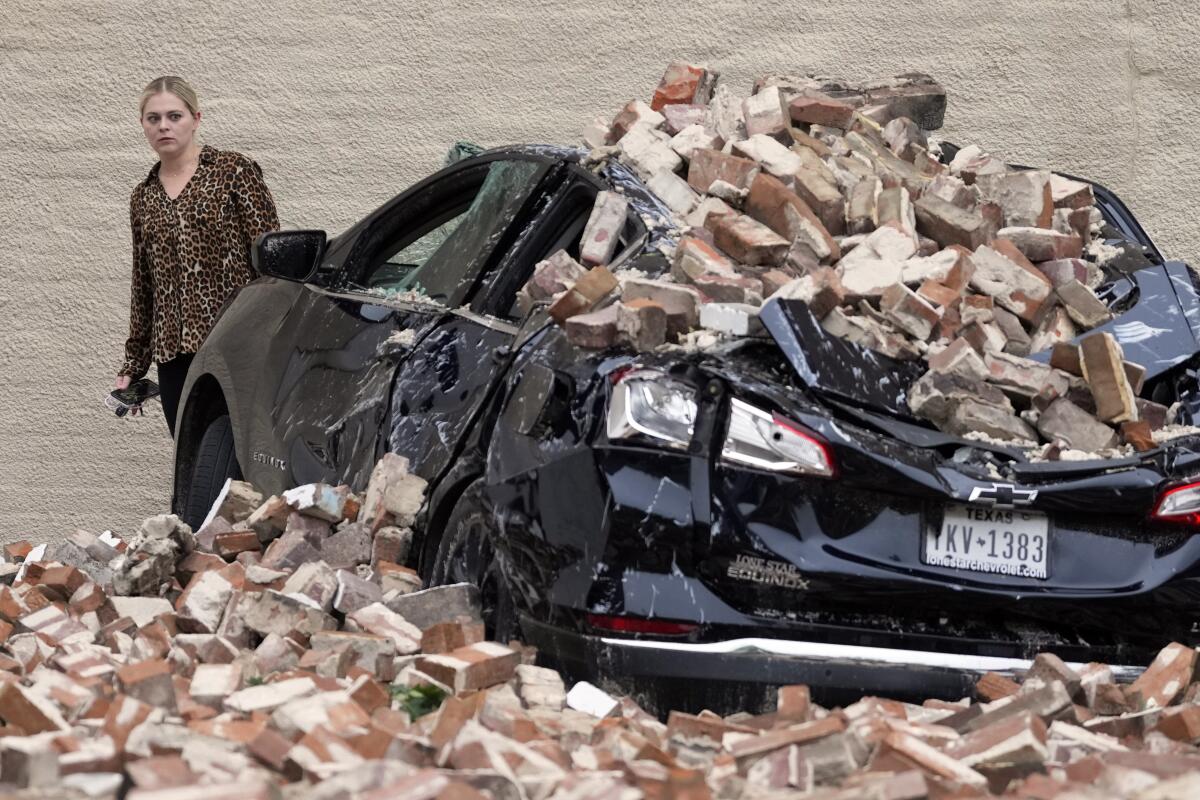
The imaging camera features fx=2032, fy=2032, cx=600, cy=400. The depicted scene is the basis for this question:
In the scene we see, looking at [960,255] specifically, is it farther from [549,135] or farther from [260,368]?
[549,135]

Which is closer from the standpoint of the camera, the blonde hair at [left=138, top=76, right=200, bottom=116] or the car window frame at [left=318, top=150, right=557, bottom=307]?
the car window frame at [left=318, top=150, right=557, bottom=307]

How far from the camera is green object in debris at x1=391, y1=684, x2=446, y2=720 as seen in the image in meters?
4.46

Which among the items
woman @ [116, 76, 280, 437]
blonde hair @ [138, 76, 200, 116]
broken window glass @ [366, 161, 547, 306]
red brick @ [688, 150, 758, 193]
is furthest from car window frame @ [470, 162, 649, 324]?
blonde hair @ [138, 76, 200, 116]

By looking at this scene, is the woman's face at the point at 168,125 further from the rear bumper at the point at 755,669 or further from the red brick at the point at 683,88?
the rear bumper at the point at 755,669

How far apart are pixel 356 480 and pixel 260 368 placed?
1.07 metres

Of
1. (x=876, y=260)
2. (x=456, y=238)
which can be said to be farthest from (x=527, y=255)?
(x=876, y=260)

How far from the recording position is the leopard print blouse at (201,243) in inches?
321

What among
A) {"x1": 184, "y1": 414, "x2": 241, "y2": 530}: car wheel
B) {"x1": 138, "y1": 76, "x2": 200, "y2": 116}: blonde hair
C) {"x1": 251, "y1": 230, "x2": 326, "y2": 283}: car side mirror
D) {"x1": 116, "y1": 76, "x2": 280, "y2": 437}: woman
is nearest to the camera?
{"x1": 251, "y1": 230, "x2": 326, "y2": 283}: car side mirror

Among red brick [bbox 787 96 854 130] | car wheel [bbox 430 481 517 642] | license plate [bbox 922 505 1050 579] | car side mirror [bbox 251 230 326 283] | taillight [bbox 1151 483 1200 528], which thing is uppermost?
red brick [bbox 787 96 854 130]

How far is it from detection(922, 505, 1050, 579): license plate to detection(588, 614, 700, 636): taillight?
0.56 metres

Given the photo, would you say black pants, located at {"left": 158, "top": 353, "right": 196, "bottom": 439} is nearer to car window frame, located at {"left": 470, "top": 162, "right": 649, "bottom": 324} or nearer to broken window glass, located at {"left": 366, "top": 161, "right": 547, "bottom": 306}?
broken window glass, located at {"left": 366, "top": 161, "right": 547, "bottom": 306}

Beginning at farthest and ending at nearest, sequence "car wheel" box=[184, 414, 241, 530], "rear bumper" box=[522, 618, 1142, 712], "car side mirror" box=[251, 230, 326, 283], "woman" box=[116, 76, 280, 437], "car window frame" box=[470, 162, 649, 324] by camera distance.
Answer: "woman" box=[116, 76, 280, 437] → "car wheel" box=[184, 414, 241, 530] → "car side mirror" box=[251, 230, 326, 283] → "car window frame" box=[470, 162, 649, 324] → "rear bumper" box=[522, 618, 1142, 712]

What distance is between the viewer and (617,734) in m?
4.04

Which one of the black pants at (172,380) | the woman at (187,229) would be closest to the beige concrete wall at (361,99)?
the woman at (187,229)
